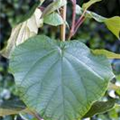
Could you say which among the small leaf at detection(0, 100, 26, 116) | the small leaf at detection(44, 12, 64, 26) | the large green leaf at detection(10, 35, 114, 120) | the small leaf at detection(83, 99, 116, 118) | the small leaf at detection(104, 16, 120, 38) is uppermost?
the small leaf at detection(44, 12, 64, 26)

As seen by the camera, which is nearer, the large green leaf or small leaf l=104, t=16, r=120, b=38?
the large green leaf

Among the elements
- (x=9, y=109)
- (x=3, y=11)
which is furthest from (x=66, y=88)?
(x=3, y=11)

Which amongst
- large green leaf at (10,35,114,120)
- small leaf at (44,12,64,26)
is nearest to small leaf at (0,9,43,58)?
small leaf at (44,12,64,26)

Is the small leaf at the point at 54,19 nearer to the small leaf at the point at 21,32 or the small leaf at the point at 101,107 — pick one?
the small leaf at the point at 21,32

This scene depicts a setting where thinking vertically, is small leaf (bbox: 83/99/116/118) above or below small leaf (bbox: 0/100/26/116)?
above

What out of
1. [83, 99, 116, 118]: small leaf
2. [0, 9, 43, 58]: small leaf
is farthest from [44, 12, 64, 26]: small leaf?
[83, 99, 116, 118]: small leaf

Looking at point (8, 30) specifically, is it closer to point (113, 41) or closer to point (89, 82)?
point (113, 41)

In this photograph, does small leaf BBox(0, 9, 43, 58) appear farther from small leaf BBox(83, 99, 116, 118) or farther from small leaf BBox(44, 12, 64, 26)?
small leaf BBox(83, 99, 116, 118)
